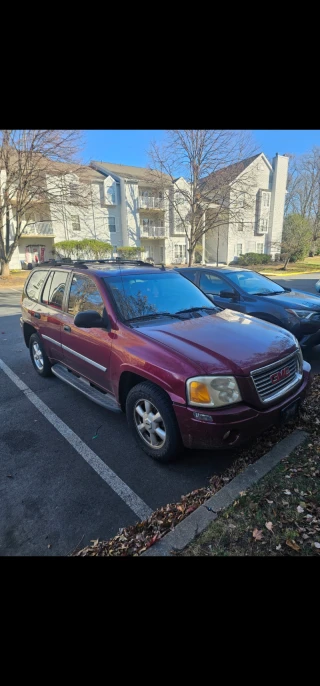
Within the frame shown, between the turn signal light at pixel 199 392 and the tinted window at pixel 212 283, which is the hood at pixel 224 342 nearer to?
the turn signal light at pixel 199 392

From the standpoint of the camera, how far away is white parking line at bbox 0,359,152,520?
2.47m

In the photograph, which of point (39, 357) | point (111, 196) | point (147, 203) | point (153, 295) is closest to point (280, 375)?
point (153, 295)

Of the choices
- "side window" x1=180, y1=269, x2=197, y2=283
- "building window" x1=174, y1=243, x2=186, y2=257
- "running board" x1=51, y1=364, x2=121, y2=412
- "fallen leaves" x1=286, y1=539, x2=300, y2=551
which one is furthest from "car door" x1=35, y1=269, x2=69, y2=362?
"building window" x1=174, y1=243, x2=186, y2=257

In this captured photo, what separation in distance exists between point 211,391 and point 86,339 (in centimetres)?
175

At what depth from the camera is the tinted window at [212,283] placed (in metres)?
6.29

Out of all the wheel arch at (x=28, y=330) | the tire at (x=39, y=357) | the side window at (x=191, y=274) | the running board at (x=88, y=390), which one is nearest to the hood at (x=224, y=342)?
the running board at (x=88, y=390)

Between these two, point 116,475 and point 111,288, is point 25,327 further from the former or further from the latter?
point 116,475

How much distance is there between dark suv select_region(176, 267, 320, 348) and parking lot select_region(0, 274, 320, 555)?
2.44 m

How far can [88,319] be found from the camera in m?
3.17

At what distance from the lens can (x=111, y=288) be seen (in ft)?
11.6

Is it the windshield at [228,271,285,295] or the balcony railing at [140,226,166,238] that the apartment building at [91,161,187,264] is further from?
the windshield at [228,271,285,295]

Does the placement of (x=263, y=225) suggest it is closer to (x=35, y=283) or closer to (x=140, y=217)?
(x=140, y=217)
